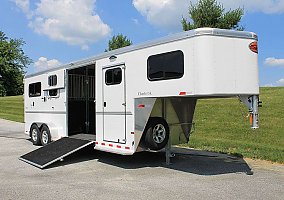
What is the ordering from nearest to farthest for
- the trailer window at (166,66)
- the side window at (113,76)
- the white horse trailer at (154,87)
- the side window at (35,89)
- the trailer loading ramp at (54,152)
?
the white horse trailer at (154,87), the trailer window at (166,66), the side window at (113,76), the trailer loading ramp at (54,152), the side window at (35,89)

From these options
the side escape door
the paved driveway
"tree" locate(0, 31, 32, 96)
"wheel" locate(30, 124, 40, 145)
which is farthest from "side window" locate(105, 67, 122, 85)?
"tree" locate(0, 31, 32, 96)

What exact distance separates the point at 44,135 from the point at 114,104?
166 inches

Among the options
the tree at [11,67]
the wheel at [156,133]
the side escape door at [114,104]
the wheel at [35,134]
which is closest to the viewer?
the wheel at [156,133]

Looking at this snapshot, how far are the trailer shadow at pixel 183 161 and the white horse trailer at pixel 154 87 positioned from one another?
0.56 m

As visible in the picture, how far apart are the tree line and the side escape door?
1922cm

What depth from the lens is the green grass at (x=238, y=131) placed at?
11.1m

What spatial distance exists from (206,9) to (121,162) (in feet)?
66.8

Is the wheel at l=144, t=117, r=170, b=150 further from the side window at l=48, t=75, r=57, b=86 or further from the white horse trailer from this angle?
the side window at l=48, t=75, r=57, b=86

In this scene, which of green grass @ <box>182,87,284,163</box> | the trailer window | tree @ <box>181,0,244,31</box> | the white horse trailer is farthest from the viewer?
tree @ <box>181,0,244,31</box>

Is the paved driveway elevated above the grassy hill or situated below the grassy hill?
below

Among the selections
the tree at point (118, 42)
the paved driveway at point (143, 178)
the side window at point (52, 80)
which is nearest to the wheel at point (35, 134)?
the side window at point (52, 80)

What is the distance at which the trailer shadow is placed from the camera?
8383 millimetres

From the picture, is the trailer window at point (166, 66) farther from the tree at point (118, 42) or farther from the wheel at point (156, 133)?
the tree at point (118, 42)

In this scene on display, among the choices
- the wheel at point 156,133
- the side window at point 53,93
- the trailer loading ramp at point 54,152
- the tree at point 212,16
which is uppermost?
the tree at point 212,16
